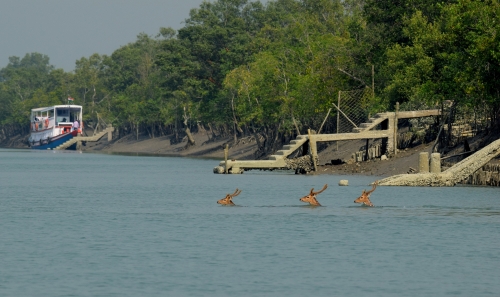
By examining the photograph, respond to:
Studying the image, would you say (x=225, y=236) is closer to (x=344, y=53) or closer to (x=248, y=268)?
(x=248, y=268)

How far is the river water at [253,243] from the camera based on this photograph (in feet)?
83.3

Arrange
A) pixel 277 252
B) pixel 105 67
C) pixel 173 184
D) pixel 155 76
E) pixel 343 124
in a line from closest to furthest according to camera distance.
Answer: pixel 277 252 < pixel 173 184 < pixel 343 124 < pixel 155 76 < pixel 105 67

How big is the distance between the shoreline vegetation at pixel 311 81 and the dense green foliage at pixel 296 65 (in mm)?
126

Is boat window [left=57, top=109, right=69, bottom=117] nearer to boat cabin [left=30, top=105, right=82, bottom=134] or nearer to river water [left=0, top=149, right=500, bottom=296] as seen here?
boat cabin [left=30, top=105, right=82, bottom=134]

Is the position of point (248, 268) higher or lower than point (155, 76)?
lower

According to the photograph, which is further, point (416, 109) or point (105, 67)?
point (105, 67)

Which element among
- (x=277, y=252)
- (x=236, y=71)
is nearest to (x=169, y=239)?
(x=277, y=252)

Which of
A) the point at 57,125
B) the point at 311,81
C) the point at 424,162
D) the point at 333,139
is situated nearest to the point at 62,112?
the point at 57,125

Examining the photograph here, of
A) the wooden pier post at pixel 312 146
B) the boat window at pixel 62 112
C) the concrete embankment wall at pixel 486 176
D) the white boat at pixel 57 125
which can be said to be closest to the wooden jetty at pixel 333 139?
the wooden pier post at pixel 312 146

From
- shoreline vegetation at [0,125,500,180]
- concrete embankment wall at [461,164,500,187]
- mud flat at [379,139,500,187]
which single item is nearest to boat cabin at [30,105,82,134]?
shoreline vegetation at [0,125,500,180]

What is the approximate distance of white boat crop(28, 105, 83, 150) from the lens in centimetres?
16375

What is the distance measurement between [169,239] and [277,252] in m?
4.62

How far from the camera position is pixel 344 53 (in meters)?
76.4

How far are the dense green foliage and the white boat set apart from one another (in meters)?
5.22
